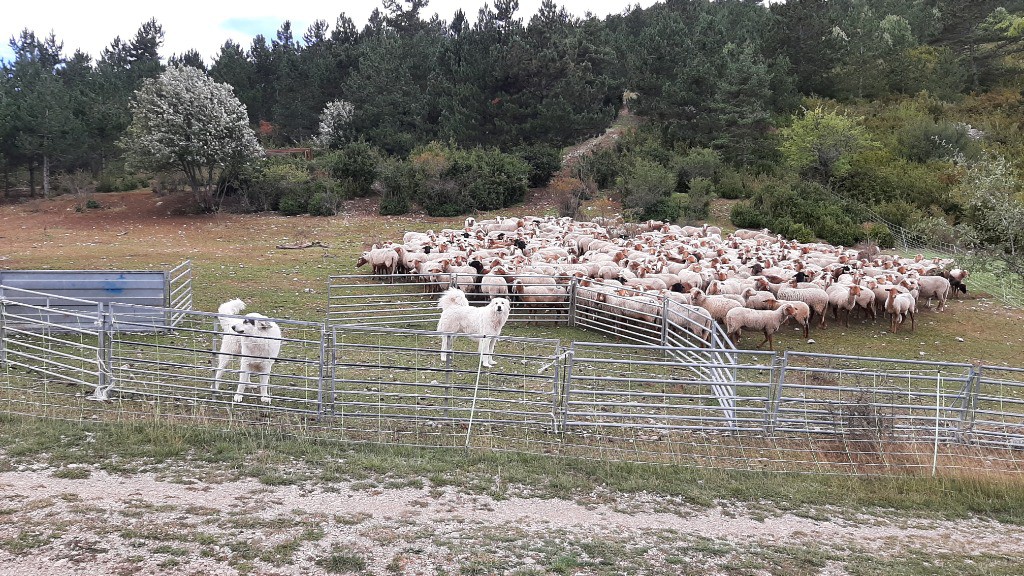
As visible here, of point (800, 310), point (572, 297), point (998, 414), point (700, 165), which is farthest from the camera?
point (700, 165)

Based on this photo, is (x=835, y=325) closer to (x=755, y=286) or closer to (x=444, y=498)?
(x=755, y=286)

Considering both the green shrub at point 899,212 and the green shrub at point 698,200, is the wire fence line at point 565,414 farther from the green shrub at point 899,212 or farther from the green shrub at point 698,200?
the green shrub at point 899,212

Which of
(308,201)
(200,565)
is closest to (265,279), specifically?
(200,565)

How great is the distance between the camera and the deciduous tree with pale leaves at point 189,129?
123 ft

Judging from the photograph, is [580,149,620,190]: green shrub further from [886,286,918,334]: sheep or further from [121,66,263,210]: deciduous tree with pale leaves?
[886,286,918,334]: sheep

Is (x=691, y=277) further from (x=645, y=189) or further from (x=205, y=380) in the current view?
(x=645, y=189)

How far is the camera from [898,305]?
18281mm

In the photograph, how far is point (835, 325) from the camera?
19.2 m

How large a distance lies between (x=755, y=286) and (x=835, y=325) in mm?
2487

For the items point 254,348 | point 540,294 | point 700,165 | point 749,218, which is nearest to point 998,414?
point 540,294

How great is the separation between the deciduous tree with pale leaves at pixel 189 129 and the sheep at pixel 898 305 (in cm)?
3401

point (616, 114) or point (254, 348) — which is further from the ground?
point (616, 114)

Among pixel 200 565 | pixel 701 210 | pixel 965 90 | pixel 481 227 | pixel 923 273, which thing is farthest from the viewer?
pixel 965 90

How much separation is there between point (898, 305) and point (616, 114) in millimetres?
43092
